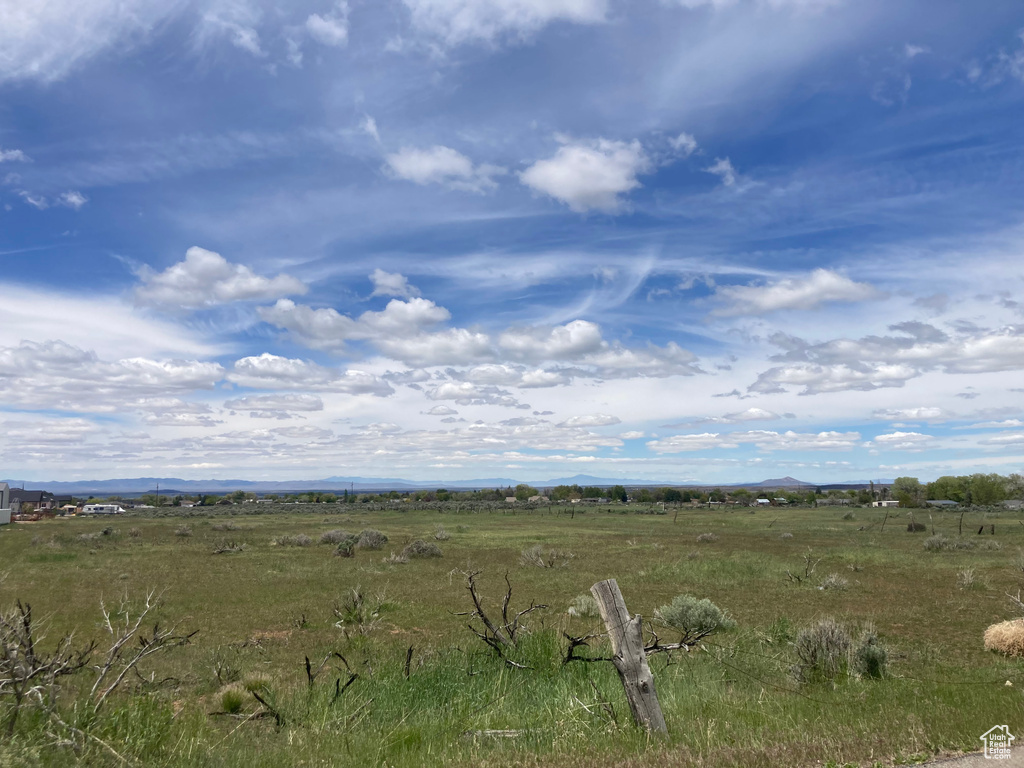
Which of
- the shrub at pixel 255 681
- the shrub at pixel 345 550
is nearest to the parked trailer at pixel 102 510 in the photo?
the shrub at pixel 345 550

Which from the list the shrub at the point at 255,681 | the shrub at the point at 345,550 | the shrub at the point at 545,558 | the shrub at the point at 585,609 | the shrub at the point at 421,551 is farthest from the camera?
the shrub at the point at 345,550

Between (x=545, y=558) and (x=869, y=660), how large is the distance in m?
24.0

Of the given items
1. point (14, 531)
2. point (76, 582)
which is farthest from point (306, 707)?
point (14, 531)

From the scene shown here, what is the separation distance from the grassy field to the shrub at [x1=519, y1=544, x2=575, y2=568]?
80 cm

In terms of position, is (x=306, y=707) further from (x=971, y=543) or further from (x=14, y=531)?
(x=14, y=531)

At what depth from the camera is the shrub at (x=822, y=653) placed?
9.65 meters

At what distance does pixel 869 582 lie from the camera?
986 inches

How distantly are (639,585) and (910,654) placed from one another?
39.2 feet

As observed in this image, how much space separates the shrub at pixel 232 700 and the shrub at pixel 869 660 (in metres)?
9.31

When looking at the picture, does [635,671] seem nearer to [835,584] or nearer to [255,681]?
[255,681]

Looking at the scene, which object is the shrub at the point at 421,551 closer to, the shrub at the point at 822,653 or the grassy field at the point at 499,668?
the grassy field at the point at 499,668

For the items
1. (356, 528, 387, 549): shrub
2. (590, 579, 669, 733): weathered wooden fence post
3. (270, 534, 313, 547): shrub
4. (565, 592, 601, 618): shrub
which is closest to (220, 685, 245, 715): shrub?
(590, 579, 669, 733): weathered wooden fence post

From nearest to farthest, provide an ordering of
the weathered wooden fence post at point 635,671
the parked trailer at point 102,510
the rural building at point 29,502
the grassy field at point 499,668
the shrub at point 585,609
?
1. the grassy field at point 499,668
2. the weathered wooden fence post at point 635,671
3. the shrub at point 585,609
4. the rural building at point 29,502
5. the parked trailer at point 102,510

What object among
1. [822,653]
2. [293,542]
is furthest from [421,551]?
[822,653]
